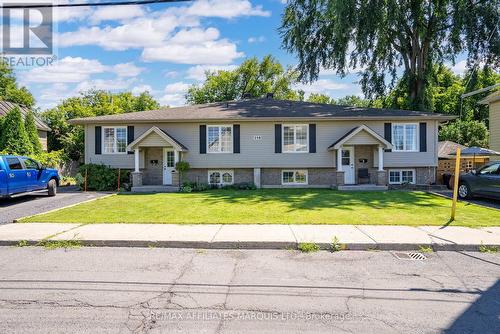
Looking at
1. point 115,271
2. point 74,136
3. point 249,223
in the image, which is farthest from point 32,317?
point 74,136

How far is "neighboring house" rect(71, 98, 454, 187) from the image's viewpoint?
18812 mm

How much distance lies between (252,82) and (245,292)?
44.9 metres

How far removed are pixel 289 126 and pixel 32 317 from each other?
54.0ft

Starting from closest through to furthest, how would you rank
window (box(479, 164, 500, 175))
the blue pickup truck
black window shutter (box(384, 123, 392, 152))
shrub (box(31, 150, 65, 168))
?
the blue pickup truck, window (box(479, 164, 500, 175)), black window shutter (box(384, 123, 392, 152)), shrub (box(31, 150, 65, 168))

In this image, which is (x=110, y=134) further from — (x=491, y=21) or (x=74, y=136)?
(x=491, y=21)

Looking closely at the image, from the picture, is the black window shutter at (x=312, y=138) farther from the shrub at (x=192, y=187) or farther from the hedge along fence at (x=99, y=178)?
the hedge along fence at (x=99, y=178)

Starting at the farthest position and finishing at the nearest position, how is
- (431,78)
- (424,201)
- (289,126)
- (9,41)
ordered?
(431,78) → (289,126) → (9,41) → (424,201)

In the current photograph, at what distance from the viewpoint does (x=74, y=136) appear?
2983 cm

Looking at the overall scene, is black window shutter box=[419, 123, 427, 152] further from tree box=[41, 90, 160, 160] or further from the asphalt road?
tree box=[41, 90, 160, 160]

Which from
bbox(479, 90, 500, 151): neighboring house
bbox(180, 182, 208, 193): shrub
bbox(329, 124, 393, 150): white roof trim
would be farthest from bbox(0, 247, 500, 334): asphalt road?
bbox(479, 90, 500, 151): neighboring house

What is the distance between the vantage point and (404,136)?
19.2 meters

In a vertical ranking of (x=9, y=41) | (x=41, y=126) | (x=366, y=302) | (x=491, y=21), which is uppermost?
(x=491, y=21)

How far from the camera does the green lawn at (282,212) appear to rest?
9.20 metres

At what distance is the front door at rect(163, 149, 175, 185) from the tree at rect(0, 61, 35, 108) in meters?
33.5
